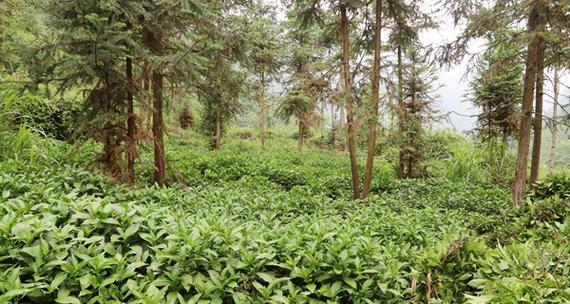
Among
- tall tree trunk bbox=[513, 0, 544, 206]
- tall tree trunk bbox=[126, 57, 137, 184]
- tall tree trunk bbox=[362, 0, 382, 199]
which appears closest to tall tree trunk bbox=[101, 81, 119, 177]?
tall tree trunk bbox=[126, 57, 137, 184]

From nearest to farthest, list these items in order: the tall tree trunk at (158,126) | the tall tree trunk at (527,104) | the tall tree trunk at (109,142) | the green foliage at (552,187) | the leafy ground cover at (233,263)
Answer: the leafy ground cover at (233,263) < the green foliage at (552,187) < the tall tree trunk at (109,142) < the tall tree trunk at (158,126) < the tall tree trunk at (527,104)

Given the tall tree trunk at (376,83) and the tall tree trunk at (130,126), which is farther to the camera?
the tall tree trunk at (376,83)

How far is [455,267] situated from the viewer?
8.06 feet

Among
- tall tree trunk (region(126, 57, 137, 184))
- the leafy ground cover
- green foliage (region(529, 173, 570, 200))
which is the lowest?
the leafy ground cover

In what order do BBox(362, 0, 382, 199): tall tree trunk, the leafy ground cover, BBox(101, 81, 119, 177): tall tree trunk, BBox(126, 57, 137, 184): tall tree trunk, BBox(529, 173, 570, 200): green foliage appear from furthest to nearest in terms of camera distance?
BBox(362, 0, 382, 199): tall tree trunk, BBox(126, 57, 137, 184): tall tree trunk, BBox(101, 81, 119, 177): tall tree trunk, BBox(529, 173, 570, 200): green foliage, the leafy ground cover

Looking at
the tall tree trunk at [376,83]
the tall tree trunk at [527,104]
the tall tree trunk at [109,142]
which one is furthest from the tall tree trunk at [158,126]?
the tall tree trunk at [527,104]

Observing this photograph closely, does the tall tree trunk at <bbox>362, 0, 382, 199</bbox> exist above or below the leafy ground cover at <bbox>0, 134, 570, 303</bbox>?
above

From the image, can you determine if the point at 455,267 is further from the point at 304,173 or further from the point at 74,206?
the point at 304,173

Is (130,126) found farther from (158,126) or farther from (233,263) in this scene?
(233,263)

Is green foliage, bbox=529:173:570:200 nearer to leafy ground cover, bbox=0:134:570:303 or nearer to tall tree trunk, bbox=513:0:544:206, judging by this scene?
leafy ground cover, bbox=0:134:570:303

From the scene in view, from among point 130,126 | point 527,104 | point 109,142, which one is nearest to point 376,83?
point 527,104

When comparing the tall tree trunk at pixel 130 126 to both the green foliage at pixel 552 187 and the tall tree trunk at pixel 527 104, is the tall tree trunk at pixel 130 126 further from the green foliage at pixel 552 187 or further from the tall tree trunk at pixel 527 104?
the tall tree trunk at pixel 527 104

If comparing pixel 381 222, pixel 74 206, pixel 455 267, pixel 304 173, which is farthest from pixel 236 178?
pixel 455 267

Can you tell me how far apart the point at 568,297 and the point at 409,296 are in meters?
0.93
